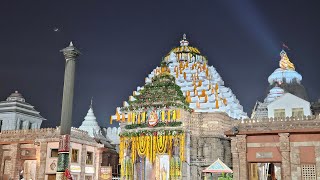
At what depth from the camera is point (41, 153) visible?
37250mm

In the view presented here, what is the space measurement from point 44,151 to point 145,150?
9957 millimetres

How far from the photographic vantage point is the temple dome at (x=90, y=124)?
56906 millimetres

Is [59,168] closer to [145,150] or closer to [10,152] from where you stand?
[145,150]

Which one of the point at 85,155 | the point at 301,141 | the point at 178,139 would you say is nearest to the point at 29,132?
the point at 85,155

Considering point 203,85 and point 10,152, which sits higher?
point 203,85

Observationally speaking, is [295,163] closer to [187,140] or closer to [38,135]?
[187,140]

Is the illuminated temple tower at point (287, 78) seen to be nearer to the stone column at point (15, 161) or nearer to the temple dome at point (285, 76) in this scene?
the temple dome at point (285, 76)

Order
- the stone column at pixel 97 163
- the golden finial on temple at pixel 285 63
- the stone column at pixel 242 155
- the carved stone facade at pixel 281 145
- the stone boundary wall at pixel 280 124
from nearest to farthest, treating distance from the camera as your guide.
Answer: the carved stone facade at pixel 281 145, the stone boundary wall at pixel 280 124, the stone column at pixel 242 155, the stone column at pixel 97 163, the golden finial on temple at pixel 285 63

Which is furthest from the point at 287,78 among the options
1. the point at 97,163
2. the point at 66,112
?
the point at 66,112

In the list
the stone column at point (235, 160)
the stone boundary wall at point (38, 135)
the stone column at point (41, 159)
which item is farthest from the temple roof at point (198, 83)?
the stone column at point (235, 160)

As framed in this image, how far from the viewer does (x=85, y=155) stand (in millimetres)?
40125

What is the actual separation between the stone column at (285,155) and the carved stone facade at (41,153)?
64.8ft

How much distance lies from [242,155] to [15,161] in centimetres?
2300

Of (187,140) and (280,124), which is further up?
(280,124)
